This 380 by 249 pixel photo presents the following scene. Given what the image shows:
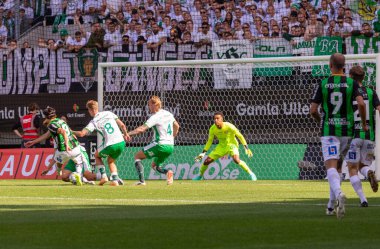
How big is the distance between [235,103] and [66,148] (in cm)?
572

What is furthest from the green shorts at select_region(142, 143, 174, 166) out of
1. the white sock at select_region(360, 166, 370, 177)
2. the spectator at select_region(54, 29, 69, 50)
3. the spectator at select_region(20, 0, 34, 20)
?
the spectator at select_region(20, 0, 34, 20)

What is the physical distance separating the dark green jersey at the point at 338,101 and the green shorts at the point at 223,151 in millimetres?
13533

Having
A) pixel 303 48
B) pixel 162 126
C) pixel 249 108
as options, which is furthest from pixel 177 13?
pixel 162 126

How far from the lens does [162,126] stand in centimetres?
2411

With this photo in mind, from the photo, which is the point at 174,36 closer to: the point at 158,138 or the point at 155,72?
the point at 155,72

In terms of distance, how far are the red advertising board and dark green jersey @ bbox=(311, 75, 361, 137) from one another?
54.6 ft

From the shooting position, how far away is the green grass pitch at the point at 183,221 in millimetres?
9641

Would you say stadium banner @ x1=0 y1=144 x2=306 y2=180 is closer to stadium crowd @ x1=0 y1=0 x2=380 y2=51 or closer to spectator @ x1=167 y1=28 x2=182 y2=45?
stadium crowd @ x1=0 y1=0 x2=380 y2=51

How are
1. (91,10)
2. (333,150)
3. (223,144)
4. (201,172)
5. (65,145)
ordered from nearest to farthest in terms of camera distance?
(333,150), (65,145), (223,144), (201,172), (91,10)

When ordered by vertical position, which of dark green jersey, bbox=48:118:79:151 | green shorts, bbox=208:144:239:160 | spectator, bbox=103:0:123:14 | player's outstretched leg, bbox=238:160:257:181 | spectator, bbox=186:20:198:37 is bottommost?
player's outstretched leg, bbox=238:160:257:181

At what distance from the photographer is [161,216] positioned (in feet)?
42.9

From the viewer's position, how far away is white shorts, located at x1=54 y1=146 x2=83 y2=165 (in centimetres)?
2445

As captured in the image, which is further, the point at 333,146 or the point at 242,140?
the point at 242,140

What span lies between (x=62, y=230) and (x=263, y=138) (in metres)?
17.8
